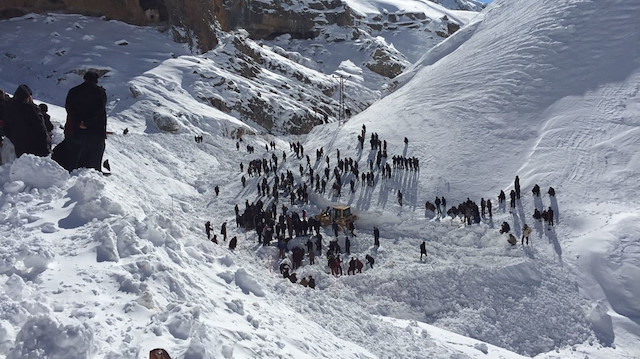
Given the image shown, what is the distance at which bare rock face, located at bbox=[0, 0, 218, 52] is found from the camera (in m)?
50.5

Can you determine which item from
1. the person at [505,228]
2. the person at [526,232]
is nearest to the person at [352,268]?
the person at [505,228]

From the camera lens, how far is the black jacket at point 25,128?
9.52 meters

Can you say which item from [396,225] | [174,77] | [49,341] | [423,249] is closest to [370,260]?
[423,249]

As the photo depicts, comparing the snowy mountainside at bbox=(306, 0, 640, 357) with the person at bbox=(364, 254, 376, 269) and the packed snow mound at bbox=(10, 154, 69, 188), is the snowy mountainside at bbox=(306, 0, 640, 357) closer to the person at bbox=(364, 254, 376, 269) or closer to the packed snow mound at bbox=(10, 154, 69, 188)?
the person at bbox=(364, 254, 376, 269)

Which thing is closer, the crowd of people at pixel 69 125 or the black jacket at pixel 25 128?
the crowd of people at pixel 69 125

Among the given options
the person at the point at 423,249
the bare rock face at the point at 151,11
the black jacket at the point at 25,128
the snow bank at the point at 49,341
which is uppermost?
the bare rock face at the point at 151,11

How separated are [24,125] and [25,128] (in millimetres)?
58

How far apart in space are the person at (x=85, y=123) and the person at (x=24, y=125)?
1.78 feet

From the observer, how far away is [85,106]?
30.9 feet

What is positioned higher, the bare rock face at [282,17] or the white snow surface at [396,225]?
the bare rock face at [282,17]

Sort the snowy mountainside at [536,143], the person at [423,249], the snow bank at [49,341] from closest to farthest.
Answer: the snow bank at [49,341], the snowy mountainside at [536,143], the person at [423,249]

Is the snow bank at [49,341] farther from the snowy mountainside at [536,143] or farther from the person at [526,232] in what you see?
the person at [526,232]

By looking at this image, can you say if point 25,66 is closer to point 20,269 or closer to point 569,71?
point 569,71

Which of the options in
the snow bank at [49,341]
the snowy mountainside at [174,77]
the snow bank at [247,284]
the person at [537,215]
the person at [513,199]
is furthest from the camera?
the snowy mountainside at [174,77]
